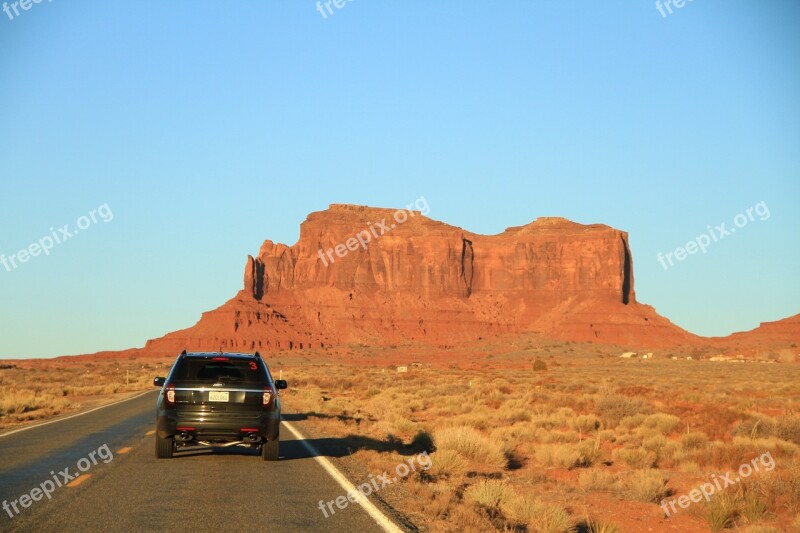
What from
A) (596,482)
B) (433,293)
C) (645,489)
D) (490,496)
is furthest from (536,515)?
(433,293)

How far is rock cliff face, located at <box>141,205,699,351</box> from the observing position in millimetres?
143750

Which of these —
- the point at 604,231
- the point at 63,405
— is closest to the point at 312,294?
the point at 604,231

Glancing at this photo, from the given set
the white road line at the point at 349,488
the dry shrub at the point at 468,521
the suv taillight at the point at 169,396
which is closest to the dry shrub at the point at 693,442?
the white road line at the point at 349,488

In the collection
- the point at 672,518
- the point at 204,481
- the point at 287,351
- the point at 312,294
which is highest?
the point at 312,294

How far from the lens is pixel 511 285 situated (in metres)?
163

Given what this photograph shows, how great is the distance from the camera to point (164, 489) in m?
10.8

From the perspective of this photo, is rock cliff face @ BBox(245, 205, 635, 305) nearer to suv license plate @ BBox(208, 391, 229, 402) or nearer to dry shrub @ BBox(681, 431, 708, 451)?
dry shrub @ BBox(681, 431, 708, 451)

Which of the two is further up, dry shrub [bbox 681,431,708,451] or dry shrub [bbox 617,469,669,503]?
dry shrub [bbox 681,431,708,451]

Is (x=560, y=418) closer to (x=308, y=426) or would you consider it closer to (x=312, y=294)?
(x=308, y=426)

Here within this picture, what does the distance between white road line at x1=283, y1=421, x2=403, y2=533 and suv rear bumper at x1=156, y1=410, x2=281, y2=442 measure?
1252 mm

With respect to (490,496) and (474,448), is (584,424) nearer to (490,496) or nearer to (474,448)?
(474,448)

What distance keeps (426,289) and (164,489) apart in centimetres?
15212

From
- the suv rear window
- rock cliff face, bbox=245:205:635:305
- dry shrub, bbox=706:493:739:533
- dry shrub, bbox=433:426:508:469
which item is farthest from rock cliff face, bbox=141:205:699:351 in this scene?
dry shrub, bbox=706:493:739:533

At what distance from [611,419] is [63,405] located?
1987 centimetres
